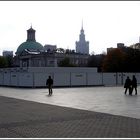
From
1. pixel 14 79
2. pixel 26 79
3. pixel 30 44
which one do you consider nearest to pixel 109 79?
pixel 26 79

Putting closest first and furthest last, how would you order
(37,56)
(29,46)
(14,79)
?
(14,79) → (37,56) → (29,46)

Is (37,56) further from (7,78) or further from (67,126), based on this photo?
(67,126)

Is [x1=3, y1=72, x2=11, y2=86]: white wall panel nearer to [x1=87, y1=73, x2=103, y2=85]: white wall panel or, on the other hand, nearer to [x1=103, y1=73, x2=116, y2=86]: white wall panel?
[x1=87, y1=73, x2=103, y2=85]: white wall panel

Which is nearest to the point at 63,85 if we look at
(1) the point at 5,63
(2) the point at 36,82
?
(2) the point at 36,82

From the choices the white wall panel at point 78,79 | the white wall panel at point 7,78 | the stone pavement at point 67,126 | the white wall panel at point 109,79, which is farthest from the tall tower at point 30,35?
the stone pavement at point 67,126

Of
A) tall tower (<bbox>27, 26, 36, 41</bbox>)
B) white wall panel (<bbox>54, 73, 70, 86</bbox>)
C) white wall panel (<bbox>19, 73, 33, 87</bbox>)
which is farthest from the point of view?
tall tower (<bbox>27, 26, 36, 41</bbox>)

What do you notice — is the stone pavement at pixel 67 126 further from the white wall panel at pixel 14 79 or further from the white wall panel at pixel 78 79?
the white wall panel at pixel 78 79

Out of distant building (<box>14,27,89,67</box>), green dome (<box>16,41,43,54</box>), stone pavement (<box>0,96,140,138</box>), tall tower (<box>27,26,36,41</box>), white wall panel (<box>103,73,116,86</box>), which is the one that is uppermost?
tall tower (<box>27,26,36,41</box>)

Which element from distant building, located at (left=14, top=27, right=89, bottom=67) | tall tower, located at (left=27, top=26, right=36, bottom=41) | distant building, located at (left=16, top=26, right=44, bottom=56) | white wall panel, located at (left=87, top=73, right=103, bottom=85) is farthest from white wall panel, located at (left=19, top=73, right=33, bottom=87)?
tall tower, located at (left=27, top=26, right=36, bottom=41)

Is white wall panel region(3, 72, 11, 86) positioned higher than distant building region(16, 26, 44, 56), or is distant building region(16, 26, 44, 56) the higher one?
distant building region(16, 26, 44, 56)

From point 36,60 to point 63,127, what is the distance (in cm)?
10309

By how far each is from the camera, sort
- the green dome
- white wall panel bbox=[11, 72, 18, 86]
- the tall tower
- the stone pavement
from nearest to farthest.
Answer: the stone pavement < white wall panel bbox=[11, 72, 18, 86] < the green dome < the tall tower

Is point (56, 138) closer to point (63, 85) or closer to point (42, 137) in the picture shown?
point (42, 137)

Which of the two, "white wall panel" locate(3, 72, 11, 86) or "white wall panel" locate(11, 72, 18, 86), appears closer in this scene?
"white wall panel" locate(11, 72, 18, 86)
